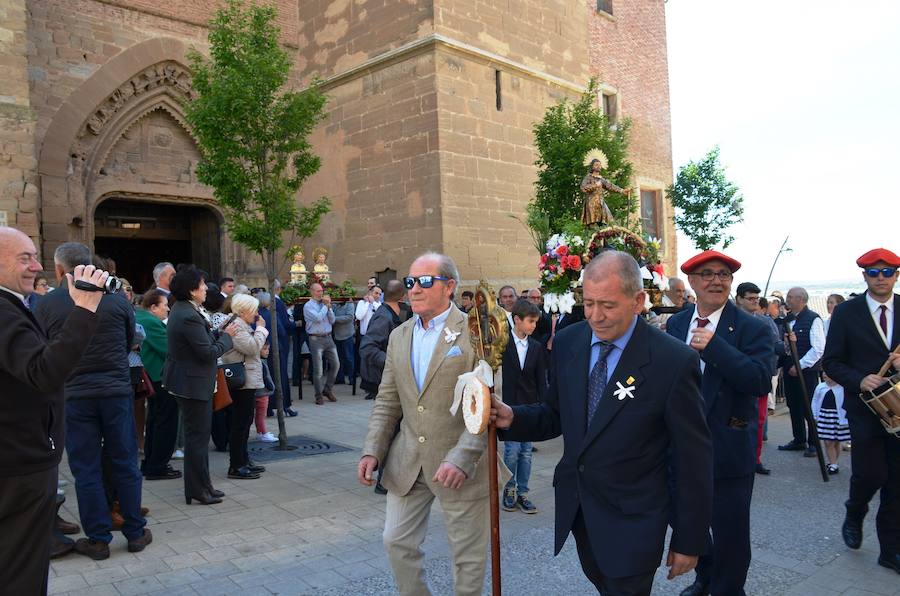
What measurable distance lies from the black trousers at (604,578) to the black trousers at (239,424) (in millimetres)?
4910

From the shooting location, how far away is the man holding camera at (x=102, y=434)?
476cm

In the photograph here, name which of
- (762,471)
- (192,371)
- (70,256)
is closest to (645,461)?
(70,256)

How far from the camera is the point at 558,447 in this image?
8.27 m

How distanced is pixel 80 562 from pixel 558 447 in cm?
534

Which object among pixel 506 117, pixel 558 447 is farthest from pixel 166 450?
pixel 506 117

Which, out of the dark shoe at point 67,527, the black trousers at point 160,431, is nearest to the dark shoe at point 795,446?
the black trousers at point 160,431

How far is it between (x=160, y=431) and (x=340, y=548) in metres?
3.08

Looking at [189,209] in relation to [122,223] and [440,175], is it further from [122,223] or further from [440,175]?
[440,175]

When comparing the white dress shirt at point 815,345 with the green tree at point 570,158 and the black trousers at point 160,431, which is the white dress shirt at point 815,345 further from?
the black trousers at point 160,431

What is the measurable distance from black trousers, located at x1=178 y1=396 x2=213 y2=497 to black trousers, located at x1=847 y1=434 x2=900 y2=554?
522 centimetres

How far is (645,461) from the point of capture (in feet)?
8.13

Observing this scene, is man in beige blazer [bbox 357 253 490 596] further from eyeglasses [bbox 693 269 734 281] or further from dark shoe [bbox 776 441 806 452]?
dark shoe [bbox 776 441 806 452]

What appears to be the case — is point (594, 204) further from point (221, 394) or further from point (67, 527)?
point (67, 527)

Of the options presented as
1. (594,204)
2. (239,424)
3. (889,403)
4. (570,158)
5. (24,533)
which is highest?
(570,158)
